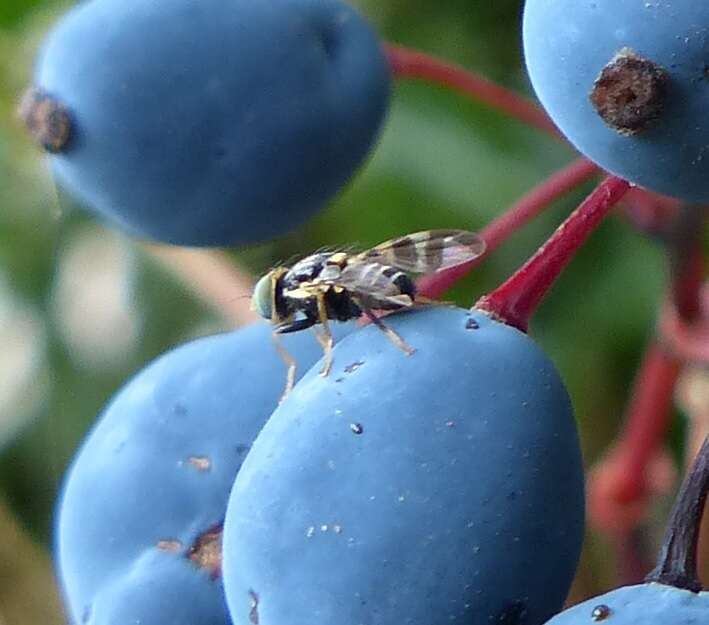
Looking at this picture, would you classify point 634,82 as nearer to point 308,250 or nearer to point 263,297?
point 263,297

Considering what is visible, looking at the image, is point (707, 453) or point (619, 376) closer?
point (707, 453)

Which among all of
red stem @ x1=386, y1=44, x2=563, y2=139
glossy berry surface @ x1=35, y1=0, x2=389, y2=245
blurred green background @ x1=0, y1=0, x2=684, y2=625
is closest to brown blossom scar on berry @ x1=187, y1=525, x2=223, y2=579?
glossy berry surface @ x1=35, y1=0, x2=389, y2=245

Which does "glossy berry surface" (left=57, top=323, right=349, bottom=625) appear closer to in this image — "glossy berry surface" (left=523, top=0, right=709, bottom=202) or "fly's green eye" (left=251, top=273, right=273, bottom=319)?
"fly's green eye" (left=251, top=273, right=273, bottom=319)

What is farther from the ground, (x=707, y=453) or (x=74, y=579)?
(x=707, y=453)

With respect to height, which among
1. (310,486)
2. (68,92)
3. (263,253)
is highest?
(68,92)

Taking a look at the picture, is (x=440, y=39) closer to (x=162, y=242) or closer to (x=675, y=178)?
(x=162, y=242)

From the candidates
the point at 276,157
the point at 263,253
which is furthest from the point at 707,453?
the point at 263,253
